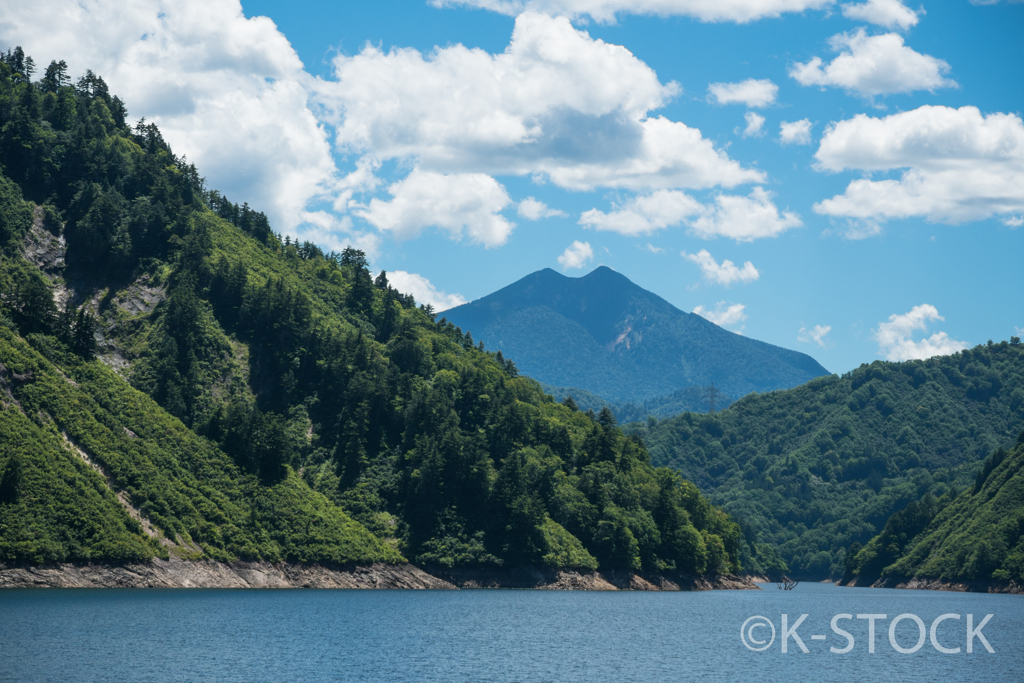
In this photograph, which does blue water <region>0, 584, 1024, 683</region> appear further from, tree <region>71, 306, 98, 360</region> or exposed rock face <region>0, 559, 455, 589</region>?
tree <region>71, 306, 98, 360</region>

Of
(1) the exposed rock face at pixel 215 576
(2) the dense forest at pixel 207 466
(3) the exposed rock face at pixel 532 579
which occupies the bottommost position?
(3) the exposed rock face at pixel 532 579

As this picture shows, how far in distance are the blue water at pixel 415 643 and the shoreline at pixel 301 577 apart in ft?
13.8

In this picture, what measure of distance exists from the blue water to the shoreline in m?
4.22

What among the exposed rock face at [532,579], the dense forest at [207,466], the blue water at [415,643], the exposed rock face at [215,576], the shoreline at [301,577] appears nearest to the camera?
the blue water at [415,643]

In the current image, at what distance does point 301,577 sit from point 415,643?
71.8 m

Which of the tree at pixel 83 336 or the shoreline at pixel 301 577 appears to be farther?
the tree at pixel 83 336

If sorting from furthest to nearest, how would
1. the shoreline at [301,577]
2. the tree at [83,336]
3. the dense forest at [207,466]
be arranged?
the tree at [83,336] < the dense forest at [207,466] < the shoreline at [301,577]

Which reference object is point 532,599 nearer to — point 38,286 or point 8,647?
point 8,647

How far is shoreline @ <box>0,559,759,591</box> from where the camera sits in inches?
4678

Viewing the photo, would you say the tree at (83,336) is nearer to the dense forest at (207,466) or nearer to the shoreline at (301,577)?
the dense forest at (207,466)

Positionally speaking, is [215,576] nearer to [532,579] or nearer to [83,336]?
[83,336]

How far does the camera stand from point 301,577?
513ft

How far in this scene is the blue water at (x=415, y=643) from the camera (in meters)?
73.2

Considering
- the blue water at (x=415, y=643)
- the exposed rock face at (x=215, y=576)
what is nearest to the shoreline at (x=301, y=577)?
the exposed rock face at (x=215, y=576)
